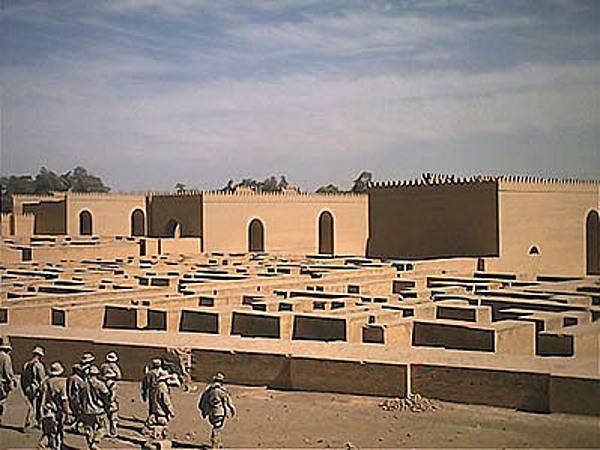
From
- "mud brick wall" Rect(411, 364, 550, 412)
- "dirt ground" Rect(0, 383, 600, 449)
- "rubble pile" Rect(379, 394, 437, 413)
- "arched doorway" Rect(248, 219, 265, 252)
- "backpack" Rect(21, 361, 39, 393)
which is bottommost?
"dirt ground" Rect(0, 383, 600, 449)

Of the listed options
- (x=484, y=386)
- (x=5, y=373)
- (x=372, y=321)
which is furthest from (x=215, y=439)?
(x=372, y=321)

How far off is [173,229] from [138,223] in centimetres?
385

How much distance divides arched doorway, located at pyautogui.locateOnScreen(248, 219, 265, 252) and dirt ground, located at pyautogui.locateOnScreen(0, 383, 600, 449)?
19.1m

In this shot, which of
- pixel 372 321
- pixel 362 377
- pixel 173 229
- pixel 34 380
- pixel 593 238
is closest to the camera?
pixel 34 380

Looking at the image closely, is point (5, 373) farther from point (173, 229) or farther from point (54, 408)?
point (173, 229)

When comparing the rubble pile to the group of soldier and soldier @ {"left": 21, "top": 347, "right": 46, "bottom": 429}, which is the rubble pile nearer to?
the group of soldier

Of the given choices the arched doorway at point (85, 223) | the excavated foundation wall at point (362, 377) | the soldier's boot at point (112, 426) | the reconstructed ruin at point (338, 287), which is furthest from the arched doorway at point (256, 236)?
the soldier's boot at point (112, 426)

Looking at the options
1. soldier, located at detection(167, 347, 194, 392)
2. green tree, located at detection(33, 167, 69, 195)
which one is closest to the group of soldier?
soldier, located at detection(167, 347, 194, 392)

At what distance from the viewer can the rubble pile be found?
8.33 meters

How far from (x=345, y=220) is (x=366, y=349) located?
20.6 metres

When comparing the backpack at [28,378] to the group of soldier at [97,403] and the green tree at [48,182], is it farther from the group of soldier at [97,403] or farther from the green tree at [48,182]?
the green tree at [48,182]

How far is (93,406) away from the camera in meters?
6.98

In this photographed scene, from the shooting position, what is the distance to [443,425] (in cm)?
773

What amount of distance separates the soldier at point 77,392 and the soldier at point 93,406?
0.12 feet
